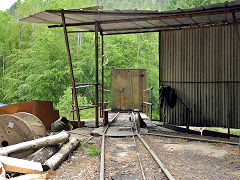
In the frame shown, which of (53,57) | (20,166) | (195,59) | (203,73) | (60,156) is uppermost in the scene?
(53,57)

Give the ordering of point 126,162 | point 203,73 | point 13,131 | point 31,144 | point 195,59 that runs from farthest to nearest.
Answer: point 195,59
point 203,73
point 13,131
point 126,162
point 31,144

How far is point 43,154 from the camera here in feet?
21.4

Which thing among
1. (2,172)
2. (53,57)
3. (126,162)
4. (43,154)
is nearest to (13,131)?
(43,154)

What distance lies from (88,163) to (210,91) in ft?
23.8

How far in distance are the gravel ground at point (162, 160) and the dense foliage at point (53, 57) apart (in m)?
19.3

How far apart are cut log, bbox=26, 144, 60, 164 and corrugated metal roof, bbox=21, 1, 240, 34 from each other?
5017 mm

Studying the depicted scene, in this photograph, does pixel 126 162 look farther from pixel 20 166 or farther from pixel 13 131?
pixel 13 131

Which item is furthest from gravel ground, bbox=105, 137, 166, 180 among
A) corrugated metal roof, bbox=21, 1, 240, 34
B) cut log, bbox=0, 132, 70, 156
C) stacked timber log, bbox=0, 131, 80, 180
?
corrugated metal roof, bbox=21, 1, 240, 34

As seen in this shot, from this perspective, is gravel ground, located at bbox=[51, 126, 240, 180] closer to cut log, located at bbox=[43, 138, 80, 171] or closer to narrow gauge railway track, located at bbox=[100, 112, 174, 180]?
narrow gauge railway track, located at bbox=[100, 112, 174, 180]

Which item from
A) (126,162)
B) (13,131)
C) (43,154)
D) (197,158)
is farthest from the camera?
(197,158)

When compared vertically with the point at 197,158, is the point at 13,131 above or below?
above

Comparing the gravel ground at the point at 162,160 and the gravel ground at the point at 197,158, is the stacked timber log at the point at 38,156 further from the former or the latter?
the gravel ground at the point at 197,158

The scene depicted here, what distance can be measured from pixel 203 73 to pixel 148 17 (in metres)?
3.59

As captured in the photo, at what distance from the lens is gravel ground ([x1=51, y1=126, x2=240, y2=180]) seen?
575 cm
